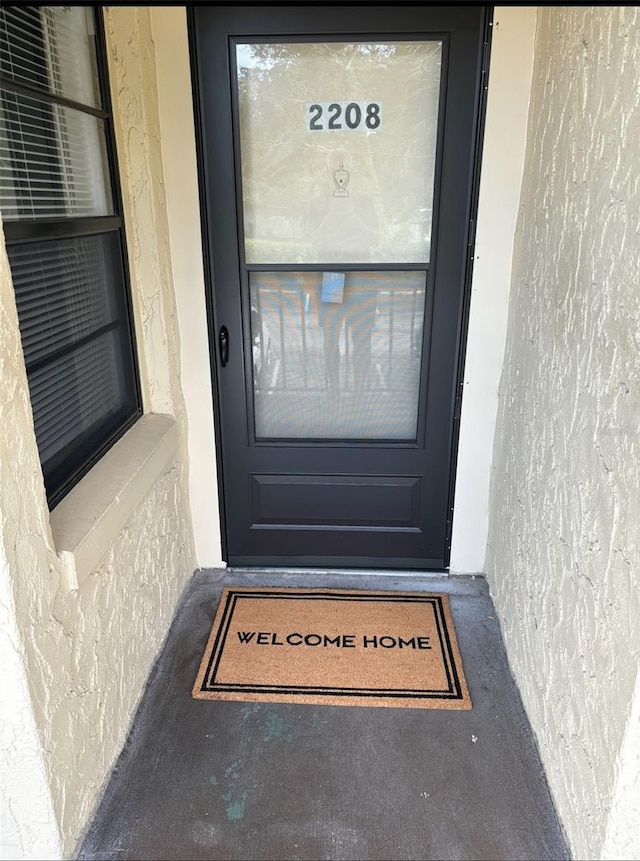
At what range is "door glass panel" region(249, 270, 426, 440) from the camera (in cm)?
229

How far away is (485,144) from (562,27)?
0.41m

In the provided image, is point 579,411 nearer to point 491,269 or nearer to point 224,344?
point 491,269

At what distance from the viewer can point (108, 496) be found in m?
1.72

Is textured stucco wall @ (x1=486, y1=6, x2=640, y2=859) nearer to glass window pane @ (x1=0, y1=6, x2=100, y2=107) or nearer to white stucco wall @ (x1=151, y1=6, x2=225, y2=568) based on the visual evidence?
white stucco wall @ (x1=151, y1=6, x2=225, y2=568)

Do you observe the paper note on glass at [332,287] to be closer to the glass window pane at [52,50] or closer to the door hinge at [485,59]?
the door hinge at [485,59]

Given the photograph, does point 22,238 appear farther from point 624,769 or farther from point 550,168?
point 624,769

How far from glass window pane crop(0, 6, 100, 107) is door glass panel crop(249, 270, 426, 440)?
80cm

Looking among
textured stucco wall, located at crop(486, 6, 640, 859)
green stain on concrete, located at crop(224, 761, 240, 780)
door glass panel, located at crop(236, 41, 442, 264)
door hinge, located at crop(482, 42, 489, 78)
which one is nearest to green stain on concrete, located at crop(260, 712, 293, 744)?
green stain on concrete, located at crop(224, 761, 240, 780)

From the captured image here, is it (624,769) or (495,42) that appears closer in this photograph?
(624,769)

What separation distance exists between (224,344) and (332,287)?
1.50ft

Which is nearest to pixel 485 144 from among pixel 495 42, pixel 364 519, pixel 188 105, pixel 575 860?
pixel 495 42

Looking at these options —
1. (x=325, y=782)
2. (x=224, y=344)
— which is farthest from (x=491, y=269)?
(x=325, y=782)

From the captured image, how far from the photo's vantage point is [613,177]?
4.50 feet

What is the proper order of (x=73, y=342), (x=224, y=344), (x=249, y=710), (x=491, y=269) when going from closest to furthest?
1. (x=73, y=342)
2. (x=249, y=710)
3. (x=491, y=269)
4. (x=224, y=344)
